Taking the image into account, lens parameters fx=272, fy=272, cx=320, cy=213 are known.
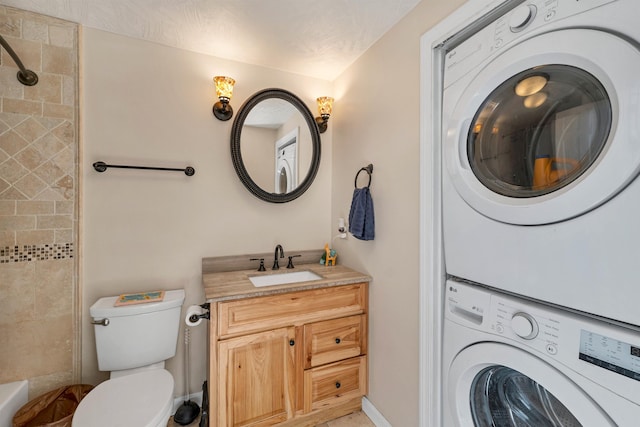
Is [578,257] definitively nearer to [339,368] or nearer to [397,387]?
[397,387]

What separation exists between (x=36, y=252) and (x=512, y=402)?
242cm

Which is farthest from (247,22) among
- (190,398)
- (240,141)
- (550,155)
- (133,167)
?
(190,398)

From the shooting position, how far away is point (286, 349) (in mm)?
1583

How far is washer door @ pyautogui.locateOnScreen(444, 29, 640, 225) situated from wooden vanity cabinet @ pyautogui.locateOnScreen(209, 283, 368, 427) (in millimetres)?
1062

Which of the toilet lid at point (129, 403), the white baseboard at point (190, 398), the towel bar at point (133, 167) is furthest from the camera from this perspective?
the white baseboard at point (190, 398)

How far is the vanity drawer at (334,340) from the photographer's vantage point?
1.64 metres

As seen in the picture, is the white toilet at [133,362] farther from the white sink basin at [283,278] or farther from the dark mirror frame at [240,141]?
the dark mirror frame at [240,141]

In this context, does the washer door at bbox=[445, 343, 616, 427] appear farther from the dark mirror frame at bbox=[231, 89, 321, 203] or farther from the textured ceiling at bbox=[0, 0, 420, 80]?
the textured ceiling at bbox=[0, 0, 420, 80]

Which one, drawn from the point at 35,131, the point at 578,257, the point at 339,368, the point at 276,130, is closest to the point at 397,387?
the point at 339,368

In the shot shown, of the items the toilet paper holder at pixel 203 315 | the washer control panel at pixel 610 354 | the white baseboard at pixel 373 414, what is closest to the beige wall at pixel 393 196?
the white baseboard at pixel 373 414

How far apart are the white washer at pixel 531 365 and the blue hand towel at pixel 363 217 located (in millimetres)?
631

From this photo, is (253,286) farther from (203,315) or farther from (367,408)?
(367,408)

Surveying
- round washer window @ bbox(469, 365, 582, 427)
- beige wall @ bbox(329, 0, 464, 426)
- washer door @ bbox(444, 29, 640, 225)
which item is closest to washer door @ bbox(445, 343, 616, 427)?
round washer window @ bbox(469, 365, 582, 427)

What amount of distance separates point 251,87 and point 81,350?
6.64ft
